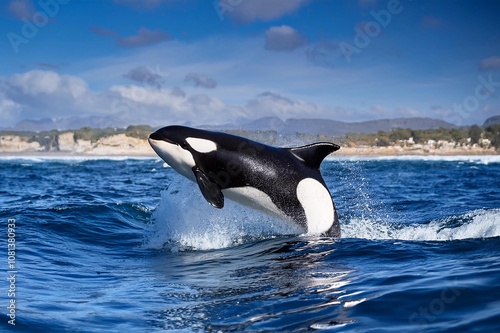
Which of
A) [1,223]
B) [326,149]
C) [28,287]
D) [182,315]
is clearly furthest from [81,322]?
[1,223]

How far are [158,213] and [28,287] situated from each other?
17.2 ft

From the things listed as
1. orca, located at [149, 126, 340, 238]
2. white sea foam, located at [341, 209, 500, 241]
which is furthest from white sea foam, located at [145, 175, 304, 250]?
white sea foam, located at [341, 209, 500, 241]

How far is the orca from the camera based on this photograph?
10.2 meters

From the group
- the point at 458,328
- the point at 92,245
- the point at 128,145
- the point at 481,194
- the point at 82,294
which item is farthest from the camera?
the point at 128,145

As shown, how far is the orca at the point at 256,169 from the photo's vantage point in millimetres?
10164

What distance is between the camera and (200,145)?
1017 centimetres

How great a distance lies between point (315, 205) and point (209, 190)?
6.06 feet

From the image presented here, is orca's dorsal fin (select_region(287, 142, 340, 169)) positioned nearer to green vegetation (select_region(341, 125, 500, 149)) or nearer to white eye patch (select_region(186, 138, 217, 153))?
white eye patch (select_region(186, 138, 217, 153))

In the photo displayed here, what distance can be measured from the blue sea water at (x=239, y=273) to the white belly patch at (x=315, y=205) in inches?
13.1

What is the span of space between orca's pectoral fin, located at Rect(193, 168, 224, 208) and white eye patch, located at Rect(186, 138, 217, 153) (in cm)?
34

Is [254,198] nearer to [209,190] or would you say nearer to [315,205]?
[209,190]

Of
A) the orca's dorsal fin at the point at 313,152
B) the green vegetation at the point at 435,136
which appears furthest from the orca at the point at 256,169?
the green vegetation at the point at 435,136

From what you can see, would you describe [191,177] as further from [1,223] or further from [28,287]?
[1,223]

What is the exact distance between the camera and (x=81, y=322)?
19.8 ft
